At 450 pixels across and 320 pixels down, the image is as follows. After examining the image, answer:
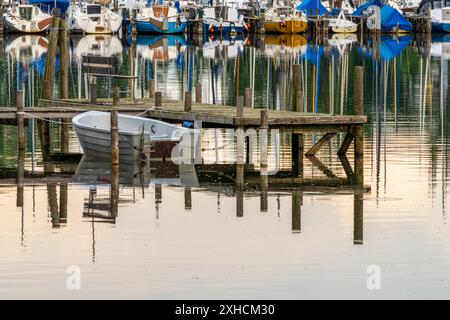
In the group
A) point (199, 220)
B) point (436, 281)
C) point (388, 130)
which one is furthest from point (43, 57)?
point (436, 281)

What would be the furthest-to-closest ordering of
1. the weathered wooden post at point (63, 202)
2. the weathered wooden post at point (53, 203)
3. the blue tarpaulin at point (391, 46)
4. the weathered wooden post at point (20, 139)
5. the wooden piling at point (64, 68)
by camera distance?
the blue tarpaulin at point (391, 46)
the wooden piling at point (64, 68)
the weathered wooden post at point (20, 139)
the weathered wooden post at point (63, 202)
the weathered wooden post at point (53, 203)

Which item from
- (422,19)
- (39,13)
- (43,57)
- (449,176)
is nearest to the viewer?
(449,176)

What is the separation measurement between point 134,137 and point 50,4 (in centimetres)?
8785

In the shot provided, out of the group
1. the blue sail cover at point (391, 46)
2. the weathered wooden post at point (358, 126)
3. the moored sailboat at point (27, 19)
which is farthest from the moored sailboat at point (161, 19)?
the weathered wooden post at point (358, 126)

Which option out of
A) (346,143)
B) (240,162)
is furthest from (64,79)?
(240,162)

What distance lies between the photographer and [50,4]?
408 ft

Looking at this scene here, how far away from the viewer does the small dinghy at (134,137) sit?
1486 inches

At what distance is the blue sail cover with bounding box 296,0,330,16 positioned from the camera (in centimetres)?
12650

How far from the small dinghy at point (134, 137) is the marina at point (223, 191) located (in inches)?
1.3

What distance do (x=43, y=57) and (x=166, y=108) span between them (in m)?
48.3

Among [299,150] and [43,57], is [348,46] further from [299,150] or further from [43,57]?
[299,150]

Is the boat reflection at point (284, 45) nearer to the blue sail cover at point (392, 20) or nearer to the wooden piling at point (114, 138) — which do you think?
the blue sail cover at point (392, 20)

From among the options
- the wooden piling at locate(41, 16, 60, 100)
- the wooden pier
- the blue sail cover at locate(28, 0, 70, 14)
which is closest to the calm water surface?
the wooden pier

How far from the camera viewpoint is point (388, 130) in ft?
152
